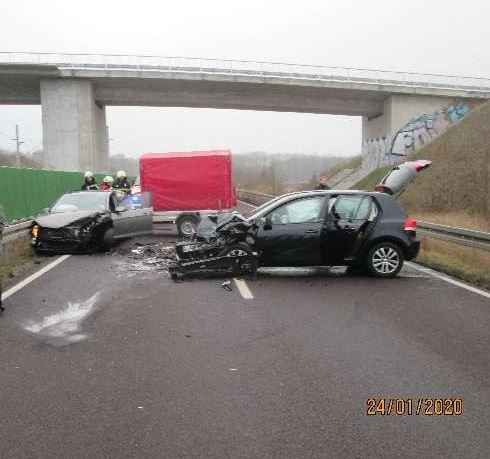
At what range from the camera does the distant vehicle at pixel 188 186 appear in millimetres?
17359

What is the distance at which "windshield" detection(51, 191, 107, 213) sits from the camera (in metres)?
13.8

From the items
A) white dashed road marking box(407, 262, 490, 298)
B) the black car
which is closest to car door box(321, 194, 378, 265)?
the black car

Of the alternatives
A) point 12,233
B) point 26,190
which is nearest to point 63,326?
point 12,233

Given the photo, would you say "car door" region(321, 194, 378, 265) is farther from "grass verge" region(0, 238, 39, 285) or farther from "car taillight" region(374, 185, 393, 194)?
"grass verge" region(0, 238, 39, 285)

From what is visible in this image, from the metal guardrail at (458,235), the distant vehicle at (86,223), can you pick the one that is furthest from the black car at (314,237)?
the distant vehicle at (86,223)

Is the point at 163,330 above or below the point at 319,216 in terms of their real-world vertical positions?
below

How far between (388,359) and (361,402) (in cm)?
115

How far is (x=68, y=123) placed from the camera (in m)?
41.3

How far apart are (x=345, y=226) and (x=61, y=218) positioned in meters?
6.49

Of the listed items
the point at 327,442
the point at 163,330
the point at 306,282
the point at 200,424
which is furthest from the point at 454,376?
the point at 306,282

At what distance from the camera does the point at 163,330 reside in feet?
20.9

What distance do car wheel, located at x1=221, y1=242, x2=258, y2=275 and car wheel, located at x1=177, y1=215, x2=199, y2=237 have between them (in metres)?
7.71

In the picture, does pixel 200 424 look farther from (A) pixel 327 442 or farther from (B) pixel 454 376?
(B) pixel 454 376

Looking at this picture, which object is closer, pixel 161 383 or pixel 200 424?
pixel 200 424
